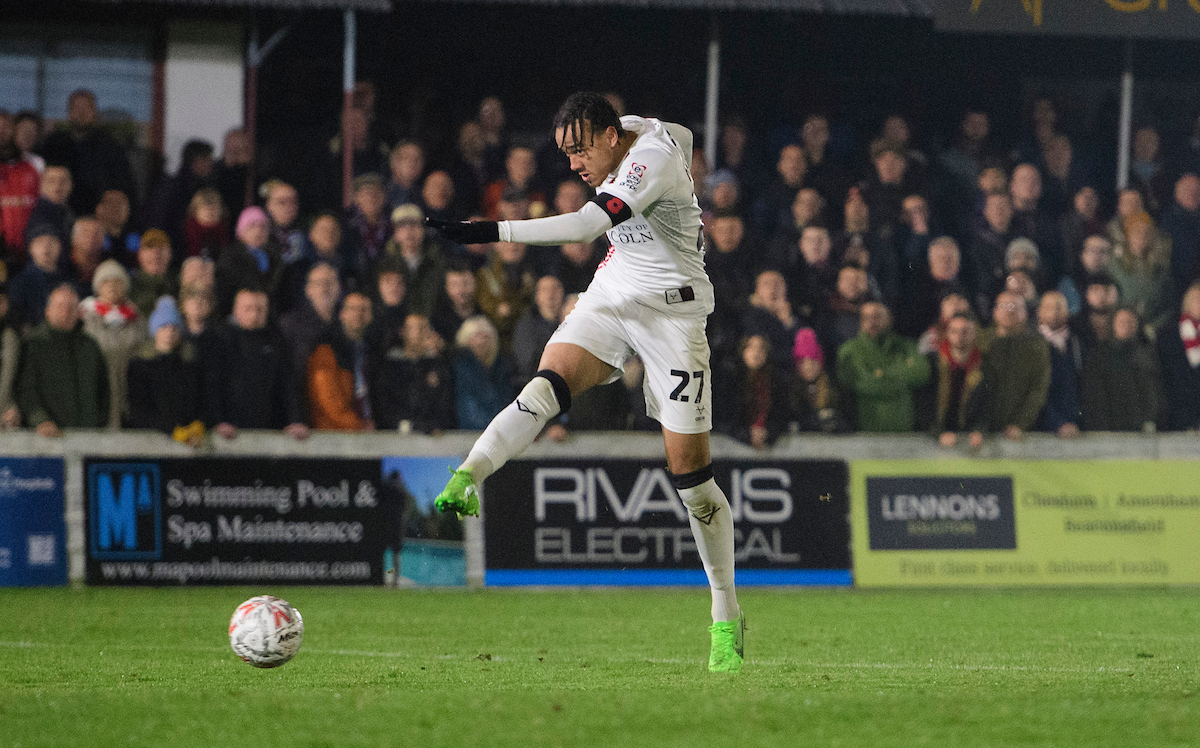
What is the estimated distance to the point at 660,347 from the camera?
303 inches

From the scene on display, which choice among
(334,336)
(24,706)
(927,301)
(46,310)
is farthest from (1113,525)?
(24,706)

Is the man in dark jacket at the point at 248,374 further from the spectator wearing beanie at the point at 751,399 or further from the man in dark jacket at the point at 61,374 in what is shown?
the spectator wearing beanie at the point at 751,399

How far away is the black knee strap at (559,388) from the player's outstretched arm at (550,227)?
86 centimetres

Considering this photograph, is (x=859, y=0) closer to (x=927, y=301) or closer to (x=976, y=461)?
(x=927, y=301)

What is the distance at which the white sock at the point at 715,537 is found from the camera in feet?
25.7

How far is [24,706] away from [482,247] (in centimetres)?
936

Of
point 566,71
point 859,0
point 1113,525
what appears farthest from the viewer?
point 566,71

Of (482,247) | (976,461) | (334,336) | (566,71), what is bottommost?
(976,461)

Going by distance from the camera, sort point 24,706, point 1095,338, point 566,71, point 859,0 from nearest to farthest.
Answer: point 24,706
point 1095,338
point 859,0
point 566,71

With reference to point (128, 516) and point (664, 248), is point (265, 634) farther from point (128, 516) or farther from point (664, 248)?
point (128, 516)

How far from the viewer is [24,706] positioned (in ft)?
19.3

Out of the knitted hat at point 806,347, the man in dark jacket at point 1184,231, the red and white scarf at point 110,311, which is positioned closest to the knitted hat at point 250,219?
the red and white scarf at point 110,311

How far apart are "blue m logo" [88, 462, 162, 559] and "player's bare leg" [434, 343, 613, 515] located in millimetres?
6587

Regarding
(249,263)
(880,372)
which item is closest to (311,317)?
(249,263)
